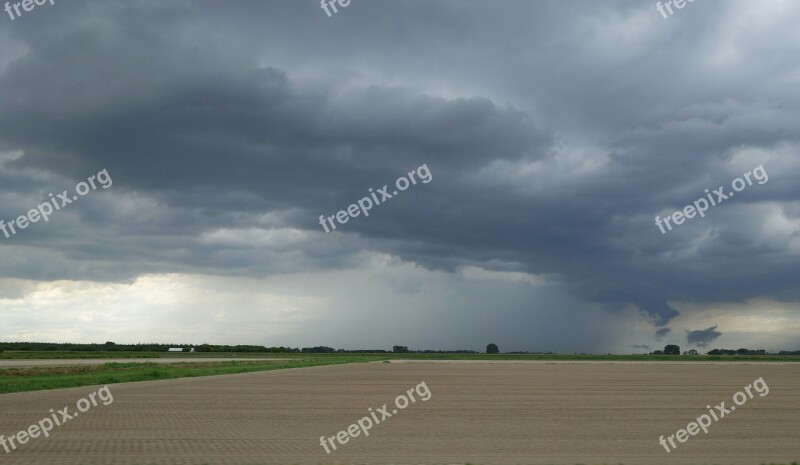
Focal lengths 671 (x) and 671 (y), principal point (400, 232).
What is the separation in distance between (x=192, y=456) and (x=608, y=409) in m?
21.4

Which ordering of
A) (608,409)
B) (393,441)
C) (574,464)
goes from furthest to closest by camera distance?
(608,409) → (393,441) → (574,464)

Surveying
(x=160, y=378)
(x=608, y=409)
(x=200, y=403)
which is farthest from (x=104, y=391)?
(x=608, y=409)

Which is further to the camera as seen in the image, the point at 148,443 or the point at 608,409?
the point at 608,409

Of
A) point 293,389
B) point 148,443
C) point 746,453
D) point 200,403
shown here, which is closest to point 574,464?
point 746,453

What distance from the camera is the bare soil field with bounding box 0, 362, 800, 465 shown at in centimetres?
1867

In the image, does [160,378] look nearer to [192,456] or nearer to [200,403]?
[200,403]

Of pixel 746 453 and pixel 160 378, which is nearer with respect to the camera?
pixel 746 453

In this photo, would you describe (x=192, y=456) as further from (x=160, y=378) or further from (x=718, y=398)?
(x=160, y=378)

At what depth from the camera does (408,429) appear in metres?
25.0

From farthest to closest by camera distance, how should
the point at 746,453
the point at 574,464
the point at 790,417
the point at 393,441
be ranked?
the point at 790,417 → the point at 393,441 → the point at 746,453 → the point at 574,464

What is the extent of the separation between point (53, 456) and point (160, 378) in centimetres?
4305

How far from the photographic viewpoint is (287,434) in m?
23.5

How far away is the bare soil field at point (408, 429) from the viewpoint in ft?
61.3

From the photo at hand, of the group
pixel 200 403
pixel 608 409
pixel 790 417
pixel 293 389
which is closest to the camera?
pixel 790 417
